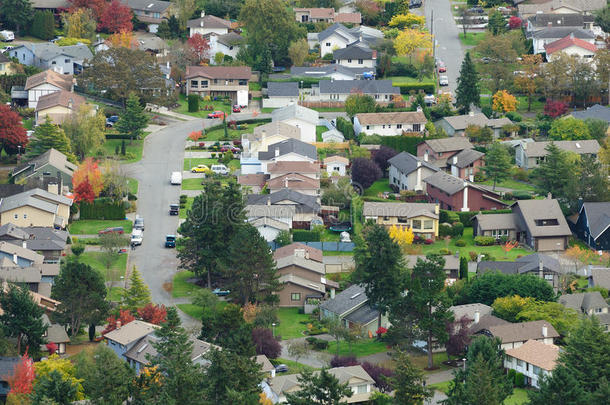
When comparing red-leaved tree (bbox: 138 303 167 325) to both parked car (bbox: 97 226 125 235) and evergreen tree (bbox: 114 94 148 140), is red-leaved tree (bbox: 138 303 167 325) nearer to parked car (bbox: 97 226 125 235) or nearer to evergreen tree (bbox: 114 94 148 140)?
parked car (bbox: 97 226 125 235)

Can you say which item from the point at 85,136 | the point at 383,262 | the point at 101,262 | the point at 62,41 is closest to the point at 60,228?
the point at 101,262

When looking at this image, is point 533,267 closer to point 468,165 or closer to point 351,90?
point 468,165

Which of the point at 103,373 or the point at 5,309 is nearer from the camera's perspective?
the point at 103,373

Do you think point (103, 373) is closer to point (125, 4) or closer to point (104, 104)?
point (104, 104)

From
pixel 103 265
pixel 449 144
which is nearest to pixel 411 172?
pixel 449 144

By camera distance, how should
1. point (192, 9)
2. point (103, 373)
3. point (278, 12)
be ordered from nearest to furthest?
point (103, 373) → point (278, 12) → point (192, 9)
